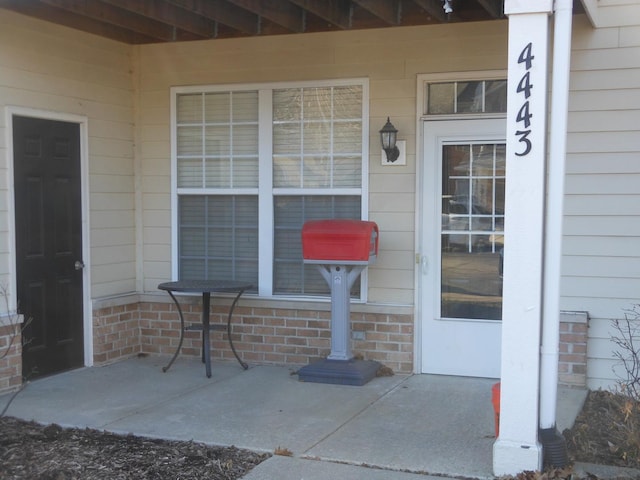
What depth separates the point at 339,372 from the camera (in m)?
5.93

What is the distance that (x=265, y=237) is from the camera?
6645 millimetres

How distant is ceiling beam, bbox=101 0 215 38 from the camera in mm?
5477

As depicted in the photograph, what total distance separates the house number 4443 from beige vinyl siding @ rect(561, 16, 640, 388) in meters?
2.08

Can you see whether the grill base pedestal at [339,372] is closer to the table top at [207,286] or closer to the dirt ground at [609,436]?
the table top at [207,286]

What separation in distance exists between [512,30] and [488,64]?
222 cm

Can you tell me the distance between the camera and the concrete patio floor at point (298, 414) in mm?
4207

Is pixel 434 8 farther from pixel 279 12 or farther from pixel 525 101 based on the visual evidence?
pixel 525 101

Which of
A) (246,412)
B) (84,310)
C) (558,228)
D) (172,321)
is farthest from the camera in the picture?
(172,321)

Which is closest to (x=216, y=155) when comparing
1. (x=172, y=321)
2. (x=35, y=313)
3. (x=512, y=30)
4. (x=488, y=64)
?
(x=172, y=321)

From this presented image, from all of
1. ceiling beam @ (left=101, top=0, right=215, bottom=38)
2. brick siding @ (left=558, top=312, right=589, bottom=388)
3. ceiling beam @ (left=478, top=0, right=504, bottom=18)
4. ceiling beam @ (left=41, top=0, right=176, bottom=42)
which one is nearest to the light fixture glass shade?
ceiling beam @ (left=478, top=0, right=504, bottom=18)

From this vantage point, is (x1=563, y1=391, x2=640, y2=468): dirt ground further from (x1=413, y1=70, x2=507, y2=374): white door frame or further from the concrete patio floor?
(x1=413, y1=70, x2=507, y2=374): white door frame

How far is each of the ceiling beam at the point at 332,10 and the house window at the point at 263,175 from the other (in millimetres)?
550

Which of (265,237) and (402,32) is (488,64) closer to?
(402,32)

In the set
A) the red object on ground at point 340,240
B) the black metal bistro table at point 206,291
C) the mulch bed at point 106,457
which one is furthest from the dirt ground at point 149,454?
the red object on ground at point 340,240
